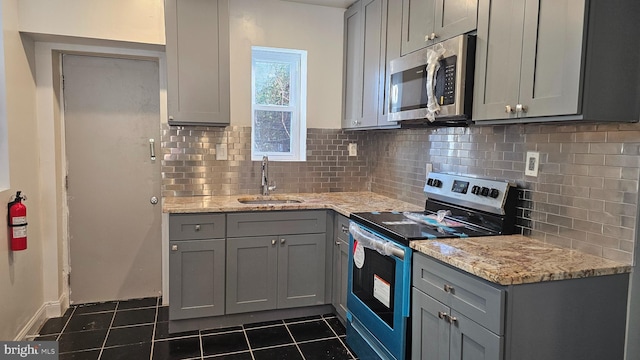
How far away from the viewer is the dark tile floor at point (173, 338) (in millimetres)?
2617

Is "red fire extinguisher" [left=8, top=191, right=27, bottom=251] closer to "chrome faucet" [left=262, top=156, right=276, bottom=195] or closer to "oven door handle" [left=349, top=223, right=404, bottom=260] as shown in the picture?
"chrome faucet" [left=262, top=156, right=276, bottom=195]

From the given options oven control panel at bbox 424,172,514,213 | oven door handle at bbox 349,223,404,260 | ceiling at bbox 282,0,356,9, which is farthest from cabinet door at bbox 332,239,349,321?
ceiling at bbox 282,0,356,9

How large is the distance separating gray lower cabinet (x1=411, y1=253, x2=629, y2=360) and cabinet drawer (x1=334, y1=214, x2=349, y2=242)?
1113 mm

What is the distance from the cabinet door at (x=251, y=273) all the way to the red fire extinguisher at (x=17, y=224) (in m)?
1.25

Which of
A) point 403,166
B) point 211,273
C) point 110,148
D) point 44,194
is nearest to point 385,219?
point 403,166

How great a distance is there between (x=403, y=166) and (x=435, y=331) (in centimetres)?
160

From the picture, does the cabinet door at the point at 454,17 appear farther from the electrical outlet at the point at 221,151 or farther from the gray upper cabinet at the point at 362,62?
the electrical outlet at the point at 221,151

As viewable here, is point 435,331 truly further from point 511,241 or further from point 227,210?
point 227,210

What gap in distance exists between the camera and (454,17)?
7.07 feet

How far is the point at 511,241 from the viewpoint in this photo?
78.5 inches

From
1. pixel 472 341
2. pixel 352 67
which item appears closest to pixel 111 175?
pixel 352 67

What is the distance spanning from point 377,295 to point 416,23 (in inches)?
63.7

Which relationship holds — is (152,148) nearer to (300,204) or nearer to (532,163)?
(300,204)

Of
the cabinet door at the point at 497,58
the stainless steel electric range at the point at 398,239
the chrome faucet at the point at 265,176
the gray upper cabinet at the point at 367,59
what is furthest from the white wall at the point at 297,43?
the cabinet door at the point at 497,58
